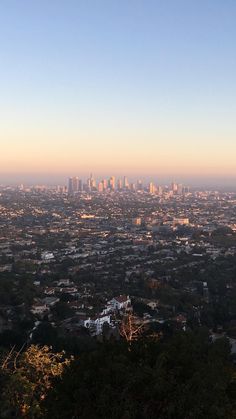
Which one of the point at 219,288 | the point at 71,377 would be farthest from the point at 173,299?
the point at 71,377

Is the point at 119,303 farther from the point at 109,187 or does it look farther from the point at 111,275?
the point at 109,187

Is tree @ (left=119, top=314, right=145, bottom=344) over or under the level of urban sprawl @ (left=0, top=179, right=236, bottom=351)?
over

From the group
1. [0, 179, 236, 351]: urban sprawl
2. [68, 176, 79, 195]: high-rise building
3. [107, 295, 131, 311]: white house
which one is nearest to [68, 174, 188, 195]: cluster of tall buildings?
[68, 176, 79, 195]: high-rise building

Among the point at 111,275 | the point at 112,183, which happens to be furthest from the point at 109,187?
the point at 111,275

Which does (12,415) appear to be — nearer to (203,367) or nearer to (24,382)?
(24,382)

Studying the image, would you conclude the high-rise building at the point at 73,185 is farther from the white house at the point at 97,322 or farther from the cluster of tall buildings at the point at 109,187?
the white house at the point at 97,322

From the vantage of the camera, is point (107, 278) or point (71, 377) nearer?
point (71, 377)

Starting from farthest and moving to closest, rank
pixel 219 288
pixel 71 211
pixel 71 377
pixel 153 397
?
pixel 71 211, pixel 219 288, pixel 71 377, pixel 153 397

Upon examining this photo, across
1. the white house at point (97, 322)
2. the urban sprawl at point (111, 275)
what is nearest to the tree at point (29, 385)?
the urban sprawl at point (111, 275)

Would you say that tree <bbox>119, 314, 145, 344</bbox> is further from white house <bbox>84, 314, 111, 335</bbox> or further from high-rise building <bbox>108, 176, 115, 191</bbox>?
high-rise building <bbox>108, 176, 115, 191</bbox>

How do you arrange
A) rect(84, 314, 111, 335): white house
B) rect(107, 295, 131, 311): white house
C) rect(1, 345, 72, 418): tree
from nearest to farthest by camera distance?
rect(1, 345, 72, 418): tree, rect(84, 314, 111, 335): white house, rect(107, 295, 131, 311): white house

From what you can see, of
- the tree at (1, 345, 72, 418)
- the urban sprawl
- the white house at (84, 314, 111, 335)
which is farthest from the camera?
the urban sprawl
